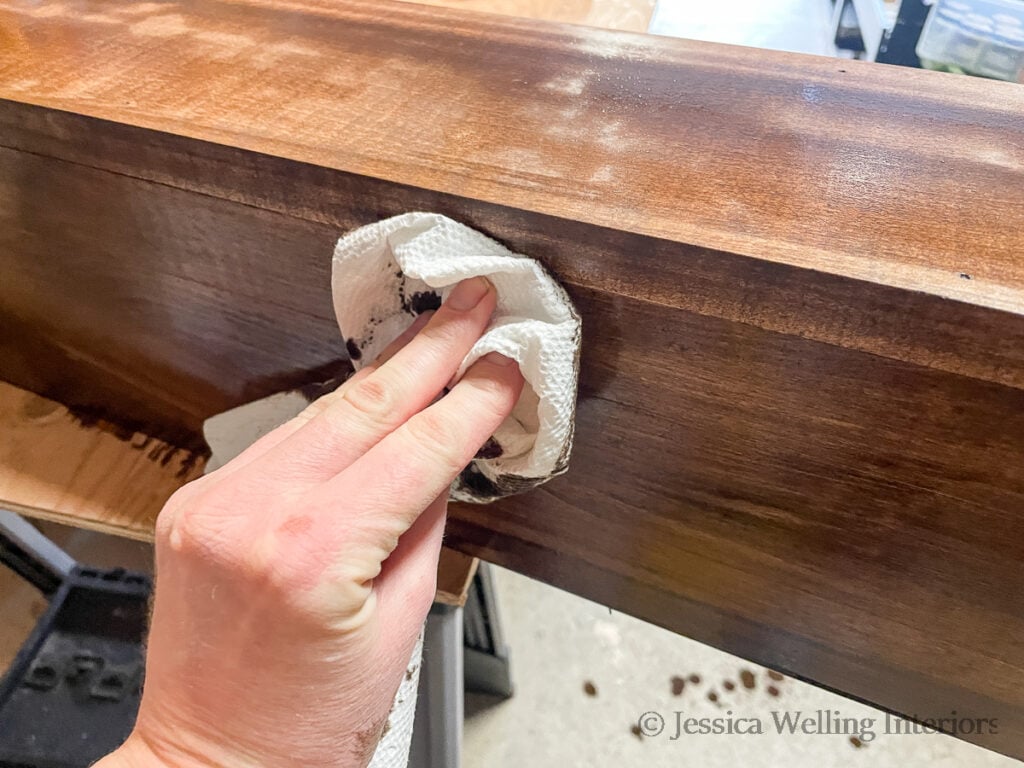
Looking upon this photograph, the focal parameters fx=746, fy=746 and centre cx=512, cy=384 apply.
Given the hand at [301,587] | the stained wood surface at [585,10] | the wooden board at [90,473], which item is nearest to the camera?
the hand at [301,587]

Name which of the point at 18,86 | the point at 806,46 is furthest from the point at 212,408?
the point at 806,46

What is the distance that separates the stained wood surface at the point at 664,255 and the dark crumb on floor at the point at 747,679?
1.87 feet

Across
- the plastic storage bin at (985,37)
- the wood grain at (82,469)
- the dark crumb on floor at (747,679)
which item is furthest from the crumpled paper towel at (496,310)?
the dark crumb on floor at (747,679)

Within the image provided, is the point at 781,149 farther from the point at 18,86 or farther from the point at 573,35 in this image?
the point at 18,86

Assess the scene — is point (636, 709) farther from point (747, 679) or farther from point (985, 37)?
point (985, 37)

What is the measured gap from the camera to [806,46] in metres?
0.96

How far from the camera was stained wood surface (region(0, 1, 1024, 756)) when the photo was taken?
333 millimetres

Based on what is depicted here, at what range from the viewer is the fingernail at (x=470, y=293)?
0.37 meters

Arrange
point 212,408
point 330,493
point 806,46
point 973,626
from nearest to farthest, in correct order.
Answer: point 330,493, point 973,626, point 212,408, point 806,46

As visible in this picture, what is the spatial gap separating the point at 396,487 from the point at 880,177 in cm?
27

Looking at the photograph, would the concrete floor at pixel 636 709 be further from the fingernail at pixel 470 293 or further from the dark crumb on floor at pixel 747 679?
the fingernail at pixel 470 293

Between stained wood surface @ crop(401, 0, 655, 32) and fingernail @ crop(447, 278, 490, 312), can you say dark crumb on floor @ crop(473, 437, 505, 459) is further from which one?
stained wood surface @ crop(401, 0, 655, 32)

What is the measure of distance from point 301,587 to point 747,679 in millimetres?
993

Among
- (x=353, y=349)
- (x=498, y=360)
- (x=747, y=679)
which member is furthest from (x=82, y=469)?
(x=747, y=679)
